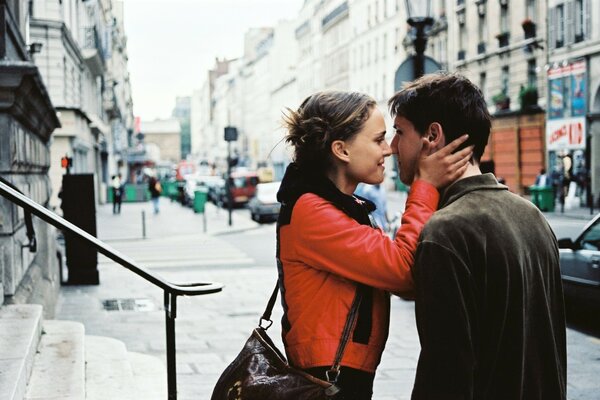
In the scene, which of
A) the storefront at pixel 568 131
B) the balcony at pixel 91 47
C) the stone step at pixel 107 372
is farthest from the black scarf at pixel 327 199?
the balcony at pixel 91 47

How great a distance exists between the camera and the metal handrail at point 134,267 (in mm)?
3996

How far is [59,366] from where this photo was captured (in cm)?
562

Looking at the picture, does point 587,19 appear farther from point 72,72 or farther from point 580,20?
point 72,72

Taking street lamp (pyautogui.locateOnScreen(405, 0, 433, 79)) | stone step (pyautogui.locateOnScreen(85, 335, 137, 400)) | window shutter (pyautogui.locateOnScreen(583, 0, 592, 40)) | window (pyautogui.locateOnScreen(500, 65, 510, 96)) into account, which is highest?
window shutter (pyautogui.locateOnScreen(583, 0, 592, 40))

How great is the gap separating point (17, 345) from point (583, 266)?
21.0 ft

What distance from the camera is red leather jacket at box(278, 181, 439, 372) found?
261cm

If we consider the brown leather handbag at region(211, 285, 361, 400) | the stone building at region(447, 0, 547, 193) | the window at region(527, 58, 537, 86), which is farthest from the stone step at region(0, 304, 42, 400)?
the window at region(527, 58, 537, 86)

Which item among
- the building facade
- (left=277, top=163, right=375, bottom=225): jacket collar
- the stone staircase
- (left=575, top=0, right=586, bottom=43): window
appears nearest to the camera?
(left=277, top=163, right=375, bottom=225): jacket collar

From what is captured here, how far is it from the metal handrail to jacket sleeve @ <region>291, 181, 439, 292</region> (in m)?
1.47

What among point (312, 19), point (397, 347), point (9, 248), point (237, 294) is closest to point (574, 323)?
point (397, 347)

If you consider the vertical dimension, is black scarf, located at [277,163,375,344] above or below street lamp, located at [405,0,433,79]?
below

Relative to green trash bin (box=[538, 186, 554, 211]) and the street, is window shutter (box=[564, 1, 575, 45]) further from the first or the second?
the street

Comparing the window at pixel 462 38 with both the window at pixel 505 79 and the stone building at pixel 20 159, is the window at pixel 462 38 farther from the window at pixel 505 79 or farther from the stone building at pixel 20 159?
the stone building at pixel 20 159

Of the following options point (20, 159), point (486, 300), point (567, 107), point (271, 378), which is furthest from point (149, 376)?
point (567, 107)
